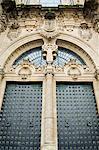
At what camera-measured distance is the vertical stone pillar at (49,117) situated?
9.41m

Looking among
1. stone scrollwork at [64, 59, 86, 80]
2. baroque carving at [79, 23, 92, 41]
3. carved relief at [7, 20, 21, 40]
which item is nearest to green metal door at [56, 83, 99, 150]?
stone scrollwork at [64, 59, 86, 80]

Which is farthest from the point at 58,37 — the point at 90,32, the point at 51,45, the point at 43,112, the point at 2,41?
the point at 43,112

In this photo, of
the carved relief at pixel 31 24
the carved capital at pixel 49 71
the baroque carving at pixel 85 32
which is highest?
the carved relief at pixel 31 24

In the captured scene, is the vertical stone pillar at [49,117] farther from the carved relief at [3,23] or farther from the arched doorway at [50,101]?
the carved relief at [3,23]

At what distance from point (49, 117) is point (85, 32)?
540cm

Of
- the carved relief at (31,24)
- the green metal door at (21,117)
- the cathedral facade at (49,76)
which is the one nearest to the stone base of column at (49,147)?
the cathedral facade at (49,76)

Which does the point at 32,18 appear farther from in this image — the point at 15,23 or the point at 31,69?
the point at 31,69

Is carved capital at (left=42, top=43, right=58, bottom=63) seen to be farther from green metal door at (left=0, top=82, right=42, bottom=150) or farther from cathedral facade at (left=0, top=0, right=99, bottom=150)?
green metal door at (left=0, top=82, right=42, bottom=150)

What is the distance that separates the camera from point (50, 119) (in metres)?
10.1

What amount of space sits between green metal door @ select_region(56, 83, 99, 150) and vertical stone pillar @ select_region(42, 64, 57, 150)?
1.80 feet

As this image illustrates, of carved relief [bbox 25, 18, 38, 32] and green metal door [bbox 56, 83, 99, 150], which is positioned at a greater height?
carved relief [bbox 25, 18, 38, 32]

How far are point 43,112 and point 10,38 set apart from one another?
4.50 meters

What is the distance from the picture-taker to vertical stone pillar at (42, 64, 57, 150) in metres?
9.41

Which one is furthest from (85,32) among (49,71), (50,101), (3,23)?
(50,101)
